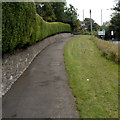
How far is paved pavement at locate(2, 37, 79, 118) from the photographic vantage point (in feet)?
17.4

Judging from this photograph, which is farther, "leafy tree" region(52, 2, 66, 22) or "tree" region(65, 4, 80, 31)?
"tree" region(65, 4, 80, 31)

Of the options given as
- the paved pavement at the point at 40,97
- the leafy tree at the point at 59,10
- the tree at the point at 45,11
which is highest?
A: the leafy tree at the point at 59,10

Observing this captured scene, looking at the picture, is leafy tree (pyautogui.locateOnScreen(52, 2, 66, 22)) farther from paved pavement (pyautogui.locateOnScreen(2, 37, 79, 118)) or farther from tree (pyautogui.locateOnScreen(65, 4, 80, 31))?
paved pavement (pyautogui.locateOnScreen(2, 37, 79, 118))

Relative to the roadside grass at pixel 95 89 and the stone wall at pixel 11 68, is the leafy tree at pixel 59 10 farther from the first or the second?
the stone wall at pixel 11 68

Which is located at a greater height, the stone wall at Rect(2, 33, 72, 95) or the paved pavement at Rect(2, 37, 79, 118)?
the stone wall at Rect(2, 33, 72, 95)

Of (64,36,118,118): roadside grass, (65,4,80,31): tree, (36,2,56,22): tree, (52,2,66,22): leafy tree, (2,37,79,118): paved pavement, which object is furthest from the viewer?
(65,4,80,31): tree

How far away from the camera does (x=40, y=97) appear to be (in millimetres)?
6516

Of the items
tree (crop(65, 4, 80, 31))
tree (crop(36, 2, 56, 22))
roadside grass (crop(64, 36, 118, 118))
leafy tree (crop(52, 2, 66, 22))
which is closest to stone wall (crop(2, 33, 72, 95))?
roadside grass (crop(64, 36, 118, 118))

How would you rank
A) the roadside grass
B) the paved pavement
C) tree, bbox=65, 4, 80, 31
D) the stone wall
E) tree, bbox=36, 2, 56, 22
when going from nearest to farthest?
the paved pavement
the roadside grass
the stone wall
tree, bbox=36, 2, 56, 22
tree, bbox=65, 4, 80, 31

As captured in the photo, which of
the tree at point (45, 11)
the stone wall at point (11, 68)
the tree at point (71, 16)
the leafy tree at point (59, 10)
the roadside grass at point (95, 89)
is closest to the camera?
the roadside grass at point (95, 89)

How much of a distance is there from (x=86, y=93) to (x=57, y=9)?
3057 cm

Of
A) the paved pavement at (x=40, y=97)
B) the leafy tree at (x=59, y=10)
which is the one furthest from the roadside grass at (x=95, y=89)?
the leafy tree at (x=59, y=10)

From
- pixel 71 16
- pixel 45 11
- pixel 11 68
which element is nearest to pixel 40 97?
pixel 11 68

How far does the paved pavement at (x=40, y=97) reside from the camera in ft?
17.4
